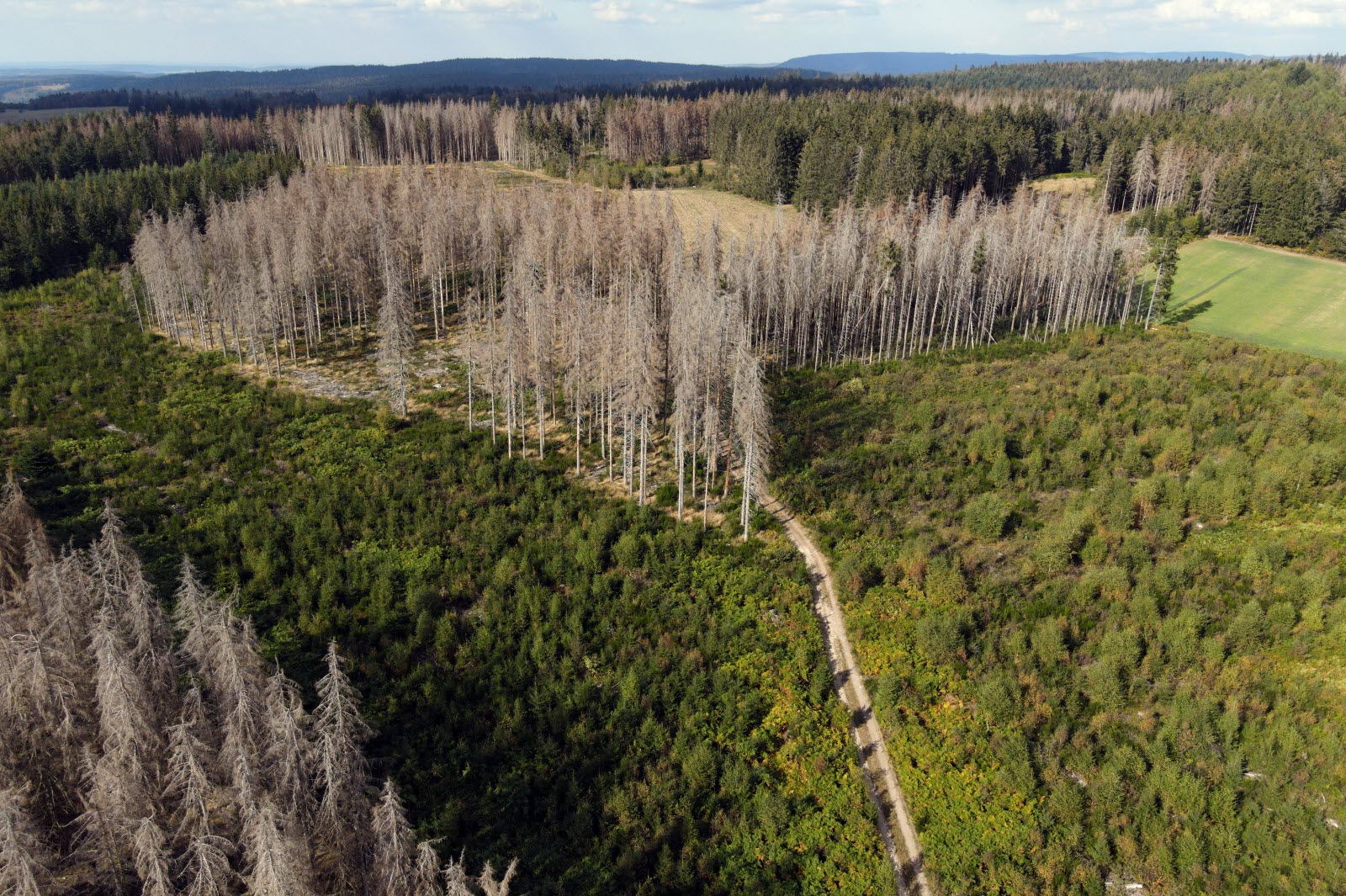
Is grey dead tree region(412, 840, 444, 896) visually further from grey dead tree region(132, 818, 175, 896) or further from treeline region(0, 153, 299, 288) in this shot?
treeline region(0, 153, 299, 288)

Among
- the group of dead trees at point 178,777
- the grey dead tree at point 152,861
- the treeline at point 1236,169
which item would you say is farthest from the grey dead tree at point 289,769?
the treeline at point 1236,169

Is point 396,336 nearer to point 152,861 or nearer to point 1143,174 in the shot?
point 152,861

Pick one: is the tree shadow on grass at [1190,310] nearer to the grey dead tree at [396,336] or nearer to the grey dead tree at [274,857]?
the grey dead tree at [396,336]

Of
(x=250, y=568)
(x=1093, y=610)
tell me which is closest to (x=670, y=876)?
(x=1093, y=610)

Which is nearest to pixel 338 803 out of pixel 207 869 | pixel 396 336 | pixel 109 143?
pixel 207 869

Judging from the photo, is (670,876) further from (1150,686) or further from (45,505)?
(45,505)

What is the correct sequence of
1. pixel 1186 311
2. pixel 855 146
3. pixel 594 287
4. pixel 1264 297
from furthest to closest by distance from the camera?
pixel 855 146 < pixel 1264 297 < pixel 1186 311 < pixel 594 287

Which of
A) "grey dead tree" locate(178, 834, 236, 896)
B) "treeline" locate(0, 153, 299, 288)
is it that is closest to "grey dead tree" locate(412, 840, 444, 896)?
"grey dead tree" locate(178, 834, 236, 896)
